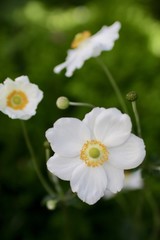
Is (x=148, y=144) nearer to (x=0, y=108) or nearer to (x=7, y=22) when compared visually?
(x=0, y=108)

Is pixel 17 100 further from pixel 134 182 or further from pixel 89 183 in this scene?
pixel 134 182

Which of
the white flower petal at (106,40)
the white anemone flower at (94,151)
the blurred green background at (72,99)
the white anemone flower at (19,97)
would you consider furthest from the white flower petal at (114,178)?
the blurred green background at (72,99)

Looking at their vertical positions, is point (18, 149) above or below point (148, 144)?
above

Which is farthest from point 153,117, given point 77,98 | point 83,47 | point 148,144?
point 83,47

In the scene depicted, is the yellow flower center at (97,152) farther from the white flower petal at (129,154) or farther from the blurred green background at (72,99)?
the blurred green background at (72,99)

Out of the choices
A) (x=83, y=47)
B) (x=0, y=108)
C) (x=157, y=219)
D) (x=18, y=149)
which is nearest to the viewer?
(x=0, y=108)

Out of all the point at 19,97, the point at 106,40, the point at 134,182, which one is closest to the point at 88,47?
the point at 106,40

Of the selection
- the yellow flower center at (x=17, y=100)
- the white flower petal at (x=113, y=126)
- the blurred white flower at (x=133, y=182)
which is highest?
the yellow flower center at (x=17, y=100)
